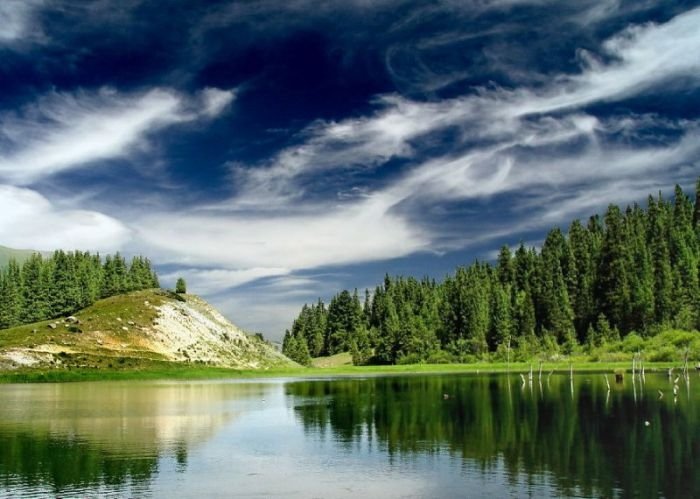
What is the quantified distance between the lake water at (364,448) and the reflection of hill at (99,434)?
16 centimetres

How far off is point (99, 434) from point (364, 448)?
91.7 feet

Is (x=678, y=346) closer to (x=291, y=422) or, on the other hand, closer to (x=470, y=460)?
(x=291, y=422)

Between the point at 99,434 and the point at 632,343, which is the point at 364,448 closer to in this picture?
the point at 99,434

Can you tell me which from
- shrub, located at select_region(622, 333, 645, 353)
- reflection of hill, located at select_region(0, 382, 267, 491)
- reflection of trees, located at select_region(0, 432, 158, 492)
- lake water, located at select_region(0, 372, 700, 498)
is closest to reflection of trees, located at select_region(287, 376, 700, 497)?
lake water, located at select_region(0, 372, 700, 498)

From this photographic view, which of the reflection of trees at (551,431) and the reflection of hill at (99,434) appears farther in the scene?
the reflection of hill at (99,434)

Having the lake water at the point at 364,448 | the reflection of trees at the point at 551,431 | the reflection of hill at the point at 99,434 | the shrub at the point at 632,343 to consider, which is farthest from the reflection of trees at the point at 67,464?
the shrub at the point at 632,343

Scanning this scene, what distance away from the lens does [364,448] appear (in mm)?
53781

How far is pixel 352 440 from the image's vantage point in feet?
193

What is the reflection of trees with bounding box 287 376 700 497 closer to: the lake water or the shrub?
the lake water

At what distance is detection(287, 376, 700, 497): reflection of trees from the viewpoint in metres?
39.9

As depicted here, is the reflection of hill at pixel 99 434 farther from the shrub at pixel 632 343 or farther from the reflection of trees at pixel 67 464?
the shrub at pixel 632 343

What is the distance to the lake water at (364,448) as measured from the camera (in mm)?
38500

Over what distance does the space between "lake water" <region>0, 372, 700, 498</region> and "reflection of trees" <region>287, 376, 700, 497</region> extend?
0.46 ft

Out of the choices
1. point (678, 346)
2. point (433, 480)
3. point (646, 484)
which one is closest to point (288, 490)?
point (433, 480)
